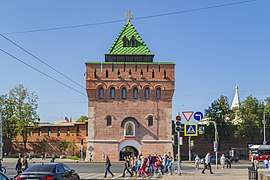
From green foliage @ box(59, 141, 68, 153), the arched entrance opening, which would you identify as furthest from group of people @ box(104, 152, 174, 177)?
green foliage @ box(59, 141, 68, 153)

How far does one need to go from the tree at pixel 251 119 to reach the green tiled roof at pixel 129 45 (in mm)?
21146

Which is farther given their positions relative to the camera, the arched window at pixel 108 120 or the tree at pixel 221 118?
the tree at pixel 221 118

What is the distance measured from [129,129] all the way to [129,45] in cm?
1343

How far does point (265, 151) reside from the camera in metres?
68.6

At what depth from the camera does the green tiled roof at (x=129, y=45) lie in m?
65.9

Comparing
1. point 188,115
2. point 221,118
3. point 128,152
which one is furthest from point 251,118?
point 188,115

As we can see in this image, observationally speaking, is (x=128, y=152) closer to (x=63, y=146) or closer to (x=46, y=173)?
(x=63, y=146)

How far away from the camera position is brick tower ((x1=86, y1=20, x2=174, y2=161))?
62.3 meters

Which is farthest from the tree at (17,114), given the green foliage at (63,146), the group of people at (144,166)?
the group of people at (144,166)

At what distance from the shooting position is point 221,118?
7388 centimetres

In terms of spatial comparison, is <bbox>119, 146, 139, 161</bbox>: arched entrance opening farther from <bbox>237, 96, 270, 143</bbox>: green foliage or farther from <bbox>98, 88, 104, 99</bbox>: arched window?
<bbox>237, 96, 270, 143</bbox>: green foliage

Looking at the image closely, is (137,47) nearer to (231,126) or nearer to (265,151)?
(231,126)

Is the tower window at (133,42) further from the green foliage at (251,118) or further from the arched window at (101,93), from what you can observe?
the green foliage at (251,118)

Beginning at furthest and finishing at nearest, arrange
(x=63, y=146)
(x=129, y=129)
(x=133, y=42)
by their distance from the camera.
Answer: (x=63, y=146), (x=133, y=42), (x=129, y=129)
